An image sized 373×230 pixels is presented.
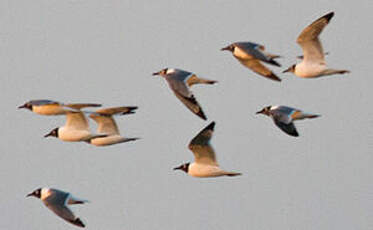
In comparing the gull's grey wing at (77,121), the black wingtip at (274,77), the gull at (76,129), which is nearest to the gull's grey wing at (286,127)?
the black wingtip at (274,77)

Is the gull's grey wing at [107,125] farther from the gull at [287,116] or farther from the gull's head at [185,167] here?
the gull at [287,116]

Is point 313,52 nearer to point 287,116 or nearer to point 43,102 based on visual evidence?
point 287,116

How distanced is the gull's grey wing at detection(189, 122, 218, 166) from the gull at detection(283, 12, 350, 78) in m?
2.64

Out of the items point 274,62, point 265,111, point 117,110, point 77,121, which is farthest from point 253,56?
point 77,121

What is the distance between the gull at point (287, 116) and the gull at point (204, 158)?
1.56 metres

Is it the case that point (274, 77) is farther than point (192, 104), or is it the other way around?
point (274, 77)

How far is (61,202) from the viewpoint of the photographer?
26.3 m

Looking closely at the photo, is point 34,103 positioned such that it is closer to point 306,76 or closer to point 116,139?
point 116,139

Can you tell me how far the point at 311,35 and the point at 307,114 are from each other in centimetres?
149

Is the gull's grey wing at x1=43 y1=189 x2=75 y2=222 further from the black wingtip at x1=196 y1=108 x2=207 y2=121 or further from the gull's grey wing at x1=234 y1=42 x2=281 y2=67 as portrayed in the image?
the gull's grey wing at x1=234 y1=42 x2=281 y2=67

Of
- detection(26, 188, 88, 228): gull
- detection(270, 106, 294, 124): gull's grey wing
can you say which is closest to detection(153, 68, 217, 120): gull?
detection(270, 106, 294, 124): gull's grey wing

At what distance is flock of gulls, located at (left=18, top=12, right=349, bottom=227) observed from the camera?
26.3 m

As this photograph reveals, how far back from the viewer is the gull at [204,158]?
26.1m

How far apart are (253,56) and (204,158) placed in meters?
2.04
